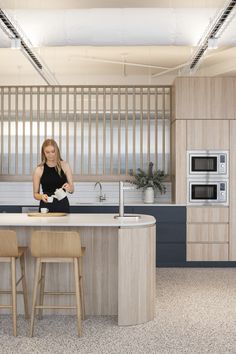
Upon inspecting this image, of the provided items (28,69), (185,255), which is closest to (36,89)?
(28,69)

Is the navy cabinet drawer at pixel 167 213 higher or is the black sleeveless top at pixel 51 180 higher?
the black sleeveless top at pixel 51 180

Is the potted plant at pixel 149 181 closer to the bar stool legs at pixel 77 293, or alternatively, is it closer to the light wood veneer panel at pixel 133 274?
the light wood veneer panel at pixel 133 274

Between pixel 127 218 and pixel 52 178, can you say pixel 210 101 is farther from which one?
pixel 127 218

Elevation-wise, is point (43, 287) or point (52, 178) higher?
point (52, 178)

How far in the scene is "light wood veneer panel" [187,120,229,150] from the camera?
8.27 metres

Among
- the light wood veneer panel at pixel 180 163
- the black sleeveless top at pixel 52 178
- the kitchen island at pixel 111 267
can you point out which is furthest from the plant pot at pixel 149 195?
the kitchen island at pixel 111 267

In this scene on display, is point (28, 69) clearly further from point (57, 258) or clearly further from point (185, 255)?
point (57, 258)

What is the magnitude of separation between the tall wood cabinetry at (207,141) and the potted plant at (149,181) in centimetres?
49

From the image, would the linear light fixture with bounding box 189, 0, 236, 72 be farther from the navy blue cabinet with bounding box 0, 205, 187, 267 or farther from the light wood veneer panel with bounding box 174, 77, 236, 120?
the navy blue cabinet with bounding box 0, 205, 187, 267

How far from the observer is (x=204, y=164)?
830 cm

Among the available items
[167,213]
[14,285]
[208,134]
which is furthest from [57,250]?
[208,134]

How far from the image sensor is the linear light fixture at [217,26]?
5.57 metres

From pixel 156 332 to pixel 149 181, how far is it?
13.4ft

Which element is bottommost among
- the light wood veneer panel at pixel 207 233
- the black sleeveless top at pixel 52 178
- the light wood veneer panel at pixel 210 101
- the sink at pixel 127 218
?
the light wood veneer panel at pixel 207 233
